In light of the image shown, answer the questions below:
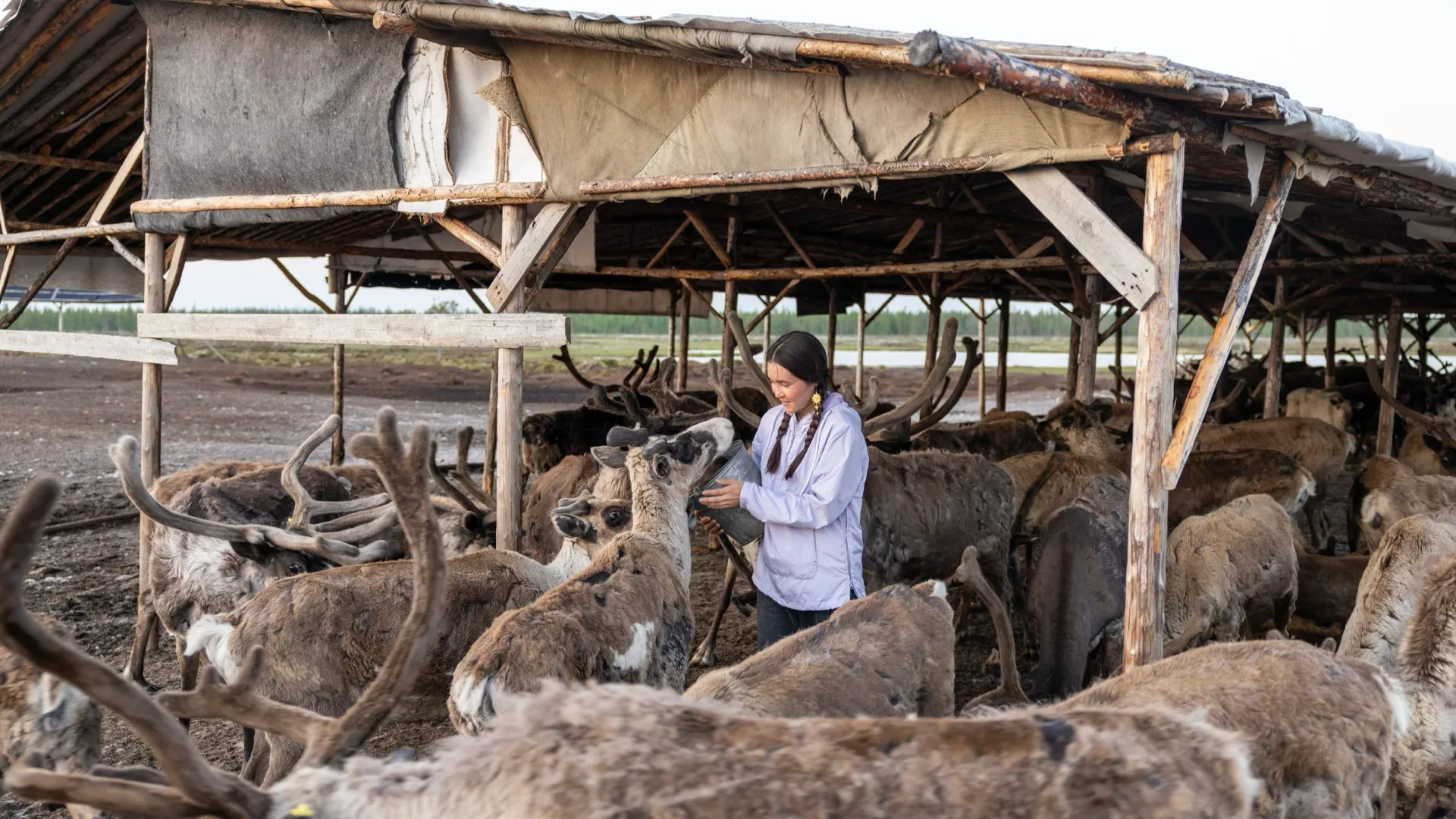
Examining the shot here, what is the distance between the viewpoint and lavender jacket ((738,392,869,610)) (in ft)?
13.2

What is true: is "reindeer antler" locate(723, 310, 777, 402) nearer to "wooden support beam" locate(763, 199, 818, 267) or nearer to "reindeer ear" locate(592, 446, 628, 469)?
"reindeer ear" locate(592, 446, 628, 469)

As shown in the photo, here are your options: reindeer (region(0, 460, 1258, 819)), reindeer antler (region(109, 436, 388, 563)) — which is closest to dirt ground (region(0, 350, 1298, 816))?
reindeer antler (region(109, 436, 388, 563))

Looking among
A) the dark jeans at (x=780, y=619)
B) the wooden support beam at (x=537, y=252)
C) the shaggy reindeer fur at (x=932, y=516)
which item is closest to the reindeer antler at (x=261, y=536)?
the wooden support beam at (x=537, y=252)

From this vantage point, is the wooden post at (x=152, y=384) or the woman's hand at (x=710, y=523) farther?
the wooden post at (x=152, y=384)

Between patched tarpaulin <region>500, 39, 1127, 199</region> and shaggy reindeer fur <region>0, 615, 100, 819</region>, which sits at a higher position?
patched tarpaulin <region>500, 39, 1127, 199</region>

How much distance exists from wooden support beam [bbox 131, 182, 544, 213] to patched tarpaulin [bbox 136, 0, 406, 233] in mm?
42

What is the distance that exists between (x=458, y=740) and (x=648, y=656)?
2105mm

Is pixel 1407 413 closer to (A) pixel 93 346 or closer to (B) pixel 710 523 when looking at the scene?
(B) pixel 710 523

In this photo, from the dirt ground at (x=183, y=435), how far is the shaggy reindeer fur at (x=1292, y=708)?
10.1 feet

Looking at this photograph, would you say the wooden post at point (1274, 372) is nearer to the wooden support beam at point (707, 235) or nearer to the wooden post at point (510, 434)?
the wooden support beam at point (707, 235)

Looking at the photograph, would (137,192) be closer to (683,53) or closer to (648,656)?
(683,53)

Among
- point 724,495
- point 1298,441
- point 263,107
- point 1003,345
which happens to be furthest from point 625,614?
point 1003,345

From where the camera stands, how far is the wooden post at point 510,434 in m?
5.54

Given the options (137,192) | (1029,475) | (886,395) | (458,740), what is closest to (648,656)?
(458,740)
